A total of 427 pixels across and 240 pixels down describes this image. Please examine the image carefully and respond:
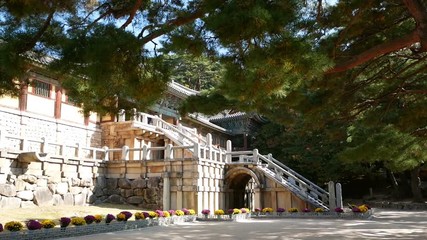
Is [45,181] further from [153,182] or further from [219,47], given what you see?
[219,47]

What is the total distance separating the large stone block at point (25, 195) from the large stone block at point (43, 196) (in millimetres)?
191

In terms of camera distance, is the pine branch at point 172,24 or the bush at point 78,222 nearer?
the pine branch at point 172,24

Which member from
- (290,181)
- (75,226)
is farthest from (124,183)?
(75,226)

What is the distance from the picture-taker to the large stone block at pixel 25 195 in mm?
16188

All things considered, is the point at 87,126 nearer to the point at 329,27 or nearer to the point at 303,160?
the point at 303,160

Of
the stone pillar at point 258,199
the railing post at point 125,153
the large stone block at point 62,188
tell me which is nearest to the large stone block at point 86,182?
the large stone block at point 62,188

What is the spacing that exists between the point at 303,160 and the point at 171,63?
75.4 feet

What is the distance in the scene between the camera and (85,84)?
289 inches

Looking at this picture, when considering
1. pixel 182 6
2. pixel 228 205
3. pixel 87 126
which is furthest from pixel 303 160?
pixel 182 6

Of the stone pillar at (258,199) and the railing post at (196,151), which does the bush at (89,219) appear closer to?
the railing post at (196,151)

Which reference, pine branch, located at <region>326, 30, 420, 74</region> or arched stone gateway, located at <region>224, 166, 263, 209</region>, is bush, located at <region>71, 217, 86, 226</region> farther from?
arched stone gateway, located at <region>224, 166, 263, 209</region>

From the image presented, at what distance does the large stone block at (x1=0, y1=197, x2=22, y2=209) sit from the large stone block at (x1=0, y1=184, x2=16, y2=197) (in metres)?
0.16

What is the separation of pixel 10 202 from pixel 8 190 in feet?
1.51

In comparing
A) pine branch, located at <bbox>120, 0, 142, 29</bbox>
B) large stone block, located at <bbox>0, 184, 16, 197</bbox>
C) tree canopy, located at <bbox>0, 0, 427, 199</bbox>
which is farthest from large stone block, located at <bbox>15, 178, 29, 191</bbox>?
pine branch, located at <bbox>120, 0, 142, 29</bbox>
